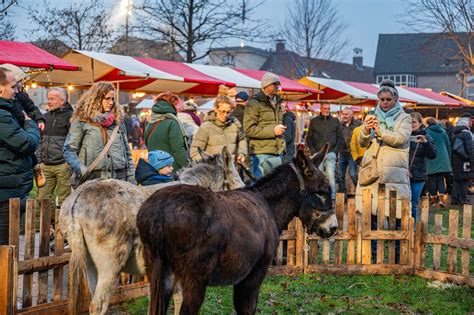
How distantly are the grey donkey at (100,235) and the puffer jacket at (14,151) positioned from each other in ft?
2.74

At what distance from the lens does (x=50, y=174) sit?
10219 millimetres

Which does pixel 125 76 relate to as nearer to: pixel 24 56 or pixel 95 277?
pixel 24 56

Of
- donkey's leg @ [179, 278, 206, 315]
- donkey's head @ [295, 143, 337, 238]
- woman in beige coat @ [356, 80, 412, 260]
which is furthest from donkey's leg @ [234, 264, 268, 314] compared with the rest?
woman in beige coat @ [356, 80, 412, 260]

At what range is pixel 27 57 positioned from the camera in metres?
13.3

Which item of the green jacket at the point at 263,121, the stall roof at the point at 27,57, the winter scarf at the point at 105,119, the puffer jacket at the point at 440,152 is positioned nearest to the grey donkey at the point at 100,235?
the winter scarf at the point at 105,119

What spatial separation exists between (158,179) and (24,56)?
24.5ft

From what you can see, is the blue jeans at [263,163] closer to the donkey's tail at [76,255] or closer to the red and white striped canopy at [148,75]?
the donkey's tail at [76,255]

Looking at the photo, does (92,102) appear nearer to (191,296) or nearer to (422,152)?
(191,296)

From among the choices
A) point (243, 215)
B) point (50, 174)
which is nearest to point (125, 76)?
point (50, 174)

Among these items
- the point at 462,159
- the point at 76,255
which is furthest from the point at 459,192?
the point at 76,255

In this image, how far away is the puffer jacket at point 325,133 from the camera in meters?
15.5

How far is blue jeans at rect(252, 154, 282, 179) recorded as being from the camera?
9500 mm

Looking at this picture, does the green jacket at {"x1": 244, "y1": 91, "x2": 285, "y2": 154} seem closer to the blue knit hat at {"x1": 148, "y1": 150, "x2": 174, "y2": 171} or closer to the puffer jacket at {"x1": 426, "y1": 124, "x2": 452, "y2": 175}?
the blue knit hat at {"x1": 148, "y1": 150, "x2": 174, "y2": 171}

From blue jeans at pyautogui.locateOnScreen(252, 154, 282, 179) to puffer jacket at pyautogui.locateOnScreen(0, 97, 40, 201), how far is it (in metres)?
3.99
